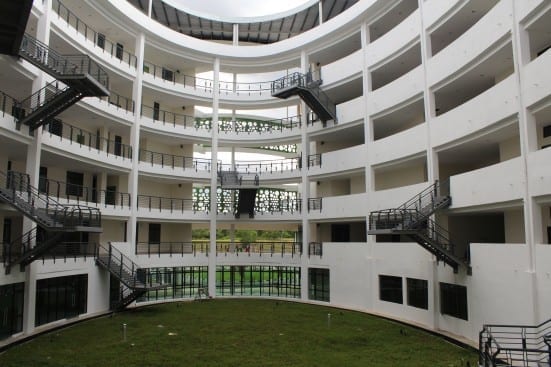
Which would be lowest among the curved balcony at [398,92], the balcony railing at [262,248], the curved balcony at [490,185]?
the balcony railing at [262,248]

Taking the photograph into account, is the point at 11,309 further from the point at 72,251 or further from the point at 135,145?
the point at 135,145

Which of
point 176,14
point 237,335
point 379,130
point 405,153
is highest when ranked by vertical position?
point 176,14

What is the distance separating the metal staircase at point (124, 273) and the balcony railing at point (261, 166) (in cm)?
954

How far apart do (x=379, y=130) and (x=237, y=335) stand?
16.6 m

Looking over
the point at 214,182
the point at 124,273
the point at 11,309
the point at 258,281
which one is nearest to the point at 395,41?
the point at 214,182

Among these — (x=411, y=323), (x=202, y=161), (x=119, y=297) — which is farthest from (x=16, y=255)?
(x=411, y=323)

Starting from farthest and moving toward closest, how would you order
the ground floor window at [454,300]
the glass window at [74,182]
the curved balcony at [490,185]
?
the glass window at [74,182]
the ground floor window at [454,300]
the curved balcony at [490,185]

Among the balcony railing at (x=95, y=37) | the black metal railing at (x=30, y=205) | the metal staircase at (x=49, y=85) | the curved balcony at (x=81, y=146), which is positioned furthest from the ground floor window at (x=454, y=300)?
the balcony railing at (x=95, y=37)

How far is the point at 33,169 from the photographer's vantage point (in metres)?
20.0

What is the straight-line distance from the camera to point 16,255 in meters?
19.4

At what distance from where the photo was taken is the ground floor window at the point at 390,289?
950 inches

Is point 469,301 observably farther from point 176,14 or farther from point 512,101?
point 176,14

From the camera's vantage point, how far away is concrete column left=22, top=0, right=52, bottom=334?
63.8 ft

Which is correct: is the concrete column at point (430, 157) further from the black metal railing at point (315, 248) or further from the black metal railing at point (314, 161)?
the black metal railing at point (314, 161)
